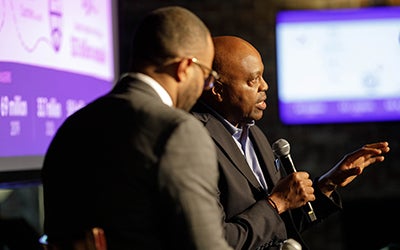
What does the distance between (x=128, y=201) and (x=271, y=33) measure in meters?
4.71

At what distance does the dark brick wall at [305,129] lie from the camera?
6062mm

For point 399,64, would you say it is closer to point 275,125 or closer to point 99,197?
point 275,125

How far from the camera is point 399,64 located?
238 inches

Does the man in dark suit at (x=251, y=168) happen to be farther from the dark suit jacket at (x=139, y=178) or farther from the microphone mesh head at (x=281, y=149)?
the dark suit jacket at (x=139, y=178)

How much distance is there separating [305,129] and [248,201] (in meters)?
3.83

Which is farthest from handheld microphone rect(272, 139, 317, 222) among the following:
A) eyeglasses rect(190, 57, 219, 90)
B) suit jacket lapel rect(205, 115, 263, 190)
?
eyeglasses rect(190, 57, 219, 90)

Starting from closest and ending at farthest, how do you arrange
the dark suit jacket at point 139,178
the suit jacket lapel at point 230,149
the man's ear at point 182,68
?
the dark suit jacket at point 139,178 → the man's ear at point 182,68 → the suit jacket lapel at point 230,149

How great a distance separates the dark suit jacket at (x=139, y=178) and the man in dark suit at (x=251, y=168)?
65 cm

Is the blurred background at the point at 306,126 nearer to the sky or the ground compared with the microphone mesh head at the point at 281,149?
nearer to the ground

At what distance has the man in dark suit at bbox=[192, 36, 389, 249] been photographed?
2307 millimetres

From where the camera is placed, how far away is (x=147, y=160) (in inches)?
61.6

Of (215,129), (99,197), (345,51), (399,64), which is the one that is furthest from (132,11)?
(99,197)

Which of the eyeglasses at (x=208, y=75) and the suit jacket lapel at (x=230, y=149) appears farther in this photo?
the suit jacket lapel at (x=230, y=149)

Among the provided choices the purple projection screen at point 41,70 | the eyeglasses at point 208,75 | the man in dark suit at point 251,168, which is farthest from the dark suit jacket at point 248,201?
the purple projection screen at point 41,70
